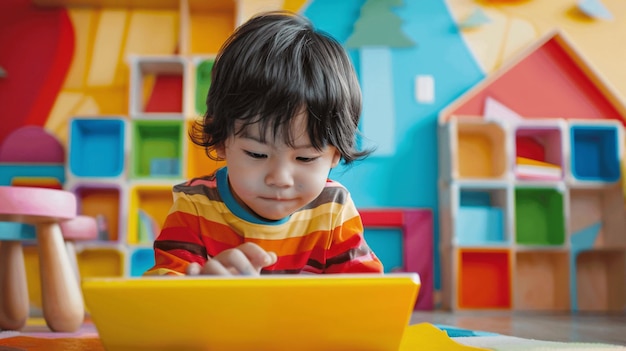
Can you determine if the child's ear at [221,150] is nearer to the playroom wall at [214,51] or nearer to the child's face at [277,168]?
the child's face at [277,168]

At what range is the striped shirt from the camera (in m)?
0.87

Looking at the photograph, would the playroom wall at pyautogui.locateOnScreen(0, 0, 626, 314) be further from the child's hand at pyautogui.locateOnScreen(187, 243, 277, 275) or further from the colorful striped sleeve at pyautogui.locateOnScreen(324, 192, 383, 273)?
the child's hand at pyautogui.locateOnScreen(187, 243, 277, 275)

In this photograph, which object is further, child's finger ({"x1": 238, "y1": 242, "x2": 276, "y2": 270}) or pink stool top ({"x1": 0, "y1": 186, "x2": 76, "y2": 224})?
pink stool top ({"x1": 0, "y1": 186, "x2": 76, "y2": 224})

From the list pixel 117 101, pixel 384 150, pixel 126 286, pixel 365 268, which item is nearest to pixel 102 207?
pixel 117 101

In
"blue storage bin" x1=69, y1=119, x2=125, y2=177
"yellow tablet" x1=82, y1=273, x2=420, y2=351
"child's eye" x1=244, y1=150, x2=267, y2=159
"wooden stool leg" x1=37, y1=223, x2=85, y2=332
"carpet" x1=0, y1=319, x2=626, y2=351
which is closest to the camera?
"yellow tablet" x1=82, y1=273, x2=420, y2=351

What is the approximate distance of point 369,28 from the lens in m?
2.61

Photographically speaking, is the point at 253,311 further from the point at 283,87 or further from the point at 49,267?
the point at 49,267

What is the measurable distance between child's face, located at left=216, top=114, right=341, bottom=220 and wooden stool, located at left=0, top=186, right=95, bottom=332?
551 millimetres

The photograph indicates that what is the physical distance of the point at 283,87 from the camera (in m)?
0.76

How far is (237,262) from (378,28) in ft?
6.94

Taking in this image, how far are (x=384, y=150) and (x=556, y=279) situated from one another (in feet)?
2.68

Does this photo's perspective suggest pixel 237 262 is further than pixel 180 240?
No

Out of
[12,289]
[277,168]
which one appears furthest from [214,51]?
[277,168]

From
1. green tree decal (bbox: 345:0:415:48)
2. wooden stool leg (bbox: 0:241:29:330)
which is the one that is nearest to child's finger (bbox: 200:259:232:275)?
wooden stool leg (bbox: 0:241:29:330)
